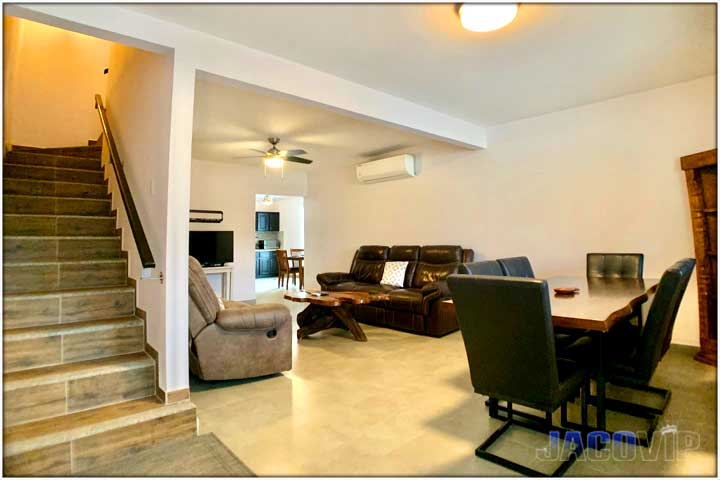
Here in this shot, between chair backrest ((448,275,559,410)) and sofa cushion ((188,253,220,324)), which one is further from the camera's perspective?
sofa cushion ((188,253,220,324))

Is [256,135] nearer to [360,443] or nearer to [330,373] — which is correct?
[330,373]

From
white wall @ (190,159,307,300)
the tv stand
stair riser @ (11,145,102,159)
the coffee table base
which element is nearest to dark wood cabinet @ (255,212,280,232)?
white wall @ (190,159,307,300)

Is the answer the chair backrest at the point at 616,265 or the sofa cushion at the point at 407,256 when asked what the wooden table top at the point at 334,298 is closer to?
the sofa cushion at the point at 407,256

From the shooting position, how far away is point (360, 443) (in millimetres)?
2104

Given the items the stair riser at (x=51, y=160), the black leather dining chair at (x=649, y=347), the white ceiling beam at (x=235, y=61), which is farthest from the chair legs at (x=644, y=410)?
the stair riser at (x=51, y=160)

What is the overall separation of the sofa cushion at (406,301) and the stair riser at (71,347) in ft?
8.96

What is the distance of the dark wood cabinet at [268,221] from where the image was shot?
11.9 meters

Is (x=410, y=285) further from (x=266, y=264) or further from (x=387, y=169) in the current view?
(x=266, y=264)

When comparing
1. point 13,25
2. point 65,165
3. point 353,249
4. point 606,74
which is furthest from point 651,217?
point 13,25

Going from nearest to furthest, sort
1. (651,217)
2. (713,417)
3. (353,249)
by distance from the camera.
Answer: (713,417) → (651,217) → (353,249)

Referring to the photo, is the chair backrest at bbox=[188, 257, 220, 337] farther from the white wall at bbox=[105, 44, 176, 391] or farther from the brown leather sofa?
the brown leather sofa

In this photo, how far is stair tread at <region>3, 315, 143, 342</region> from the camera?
7.48ft

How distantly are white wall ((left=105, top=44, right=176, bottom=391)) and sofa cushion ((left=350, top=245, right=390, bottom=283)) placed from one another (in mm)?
3439

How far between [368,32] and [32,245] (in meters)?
2.95
